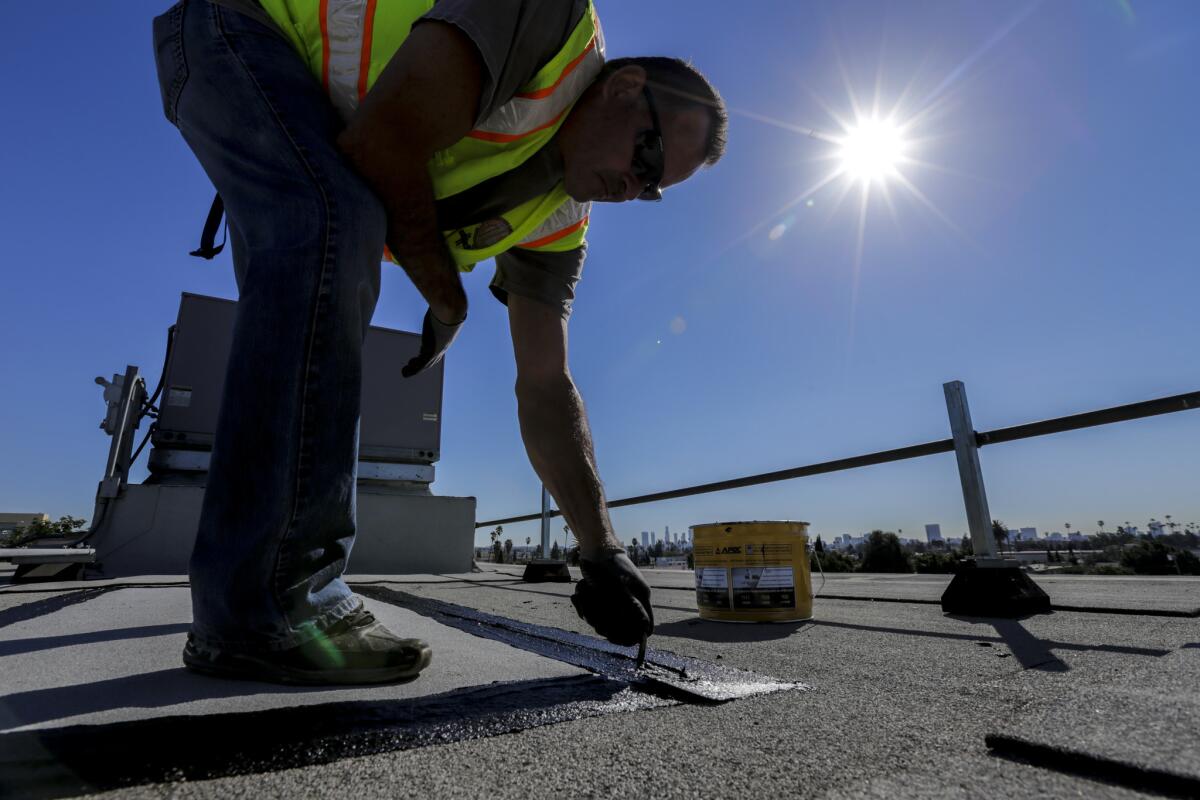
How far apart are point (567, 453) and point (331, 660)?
68 cm

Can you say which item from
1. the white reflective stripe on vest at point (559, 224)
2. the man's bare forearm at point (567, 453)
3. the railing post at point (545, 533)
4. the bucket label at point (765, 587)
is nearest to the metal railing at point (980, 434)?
the man's bare forearm at point (567, 453)

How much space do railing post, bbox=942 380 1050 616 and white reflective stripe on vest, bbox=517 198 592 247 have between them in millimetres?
1394

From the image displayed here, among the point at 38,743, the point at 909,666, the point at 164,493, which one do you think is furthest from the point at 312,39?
the point at 164,493

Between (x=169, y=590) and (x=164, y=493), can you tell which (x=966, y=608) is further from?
(x=164, y=493)

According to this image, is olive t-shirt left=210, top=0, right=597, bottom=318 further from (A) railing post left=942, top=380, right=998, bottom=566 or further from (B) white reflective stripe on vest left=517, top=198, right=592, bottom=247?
(A) railing post left=942, top=380, right=998, bottom=566

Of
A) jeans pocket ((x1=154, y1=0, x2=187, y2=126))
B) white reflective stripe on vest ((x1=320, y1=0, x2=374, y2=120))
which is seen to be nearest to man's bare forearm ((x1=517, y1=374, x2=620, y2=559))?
white reflective stripe on vest ((x1=320, y1=0, x2=374, y2=120))

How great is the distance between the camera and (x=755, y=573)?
148 cm

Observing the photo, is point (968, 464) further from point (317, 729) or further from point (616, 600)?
point (317, 729)

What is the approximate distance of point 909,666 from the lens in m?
0.85

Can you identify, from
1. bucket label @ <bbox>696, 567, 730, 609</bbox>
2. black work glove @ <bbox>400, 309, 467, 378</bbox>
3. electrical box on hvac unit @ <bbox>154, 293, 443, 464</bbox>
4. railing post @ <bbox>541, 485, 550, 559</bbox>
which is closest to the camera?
black work glove @ <bbox>400, 309, 467, 378</bbox>

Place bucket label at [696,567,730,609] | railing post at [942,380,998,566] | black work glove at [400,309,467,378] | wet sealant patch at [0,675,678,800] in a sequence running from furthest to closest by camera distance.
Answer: railing post at [942,380,998,566] → bucket label at [696,567,730,609] → black work glove at [400,309,467,378] → wet sealant patch at [0,675,678,800]

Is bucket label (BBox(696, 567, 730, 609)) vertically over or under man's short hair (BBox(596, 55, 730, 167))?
under

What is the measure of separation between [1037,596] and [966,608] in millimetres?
166

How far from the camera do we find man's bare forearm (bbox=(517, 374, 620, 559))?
1148mm
